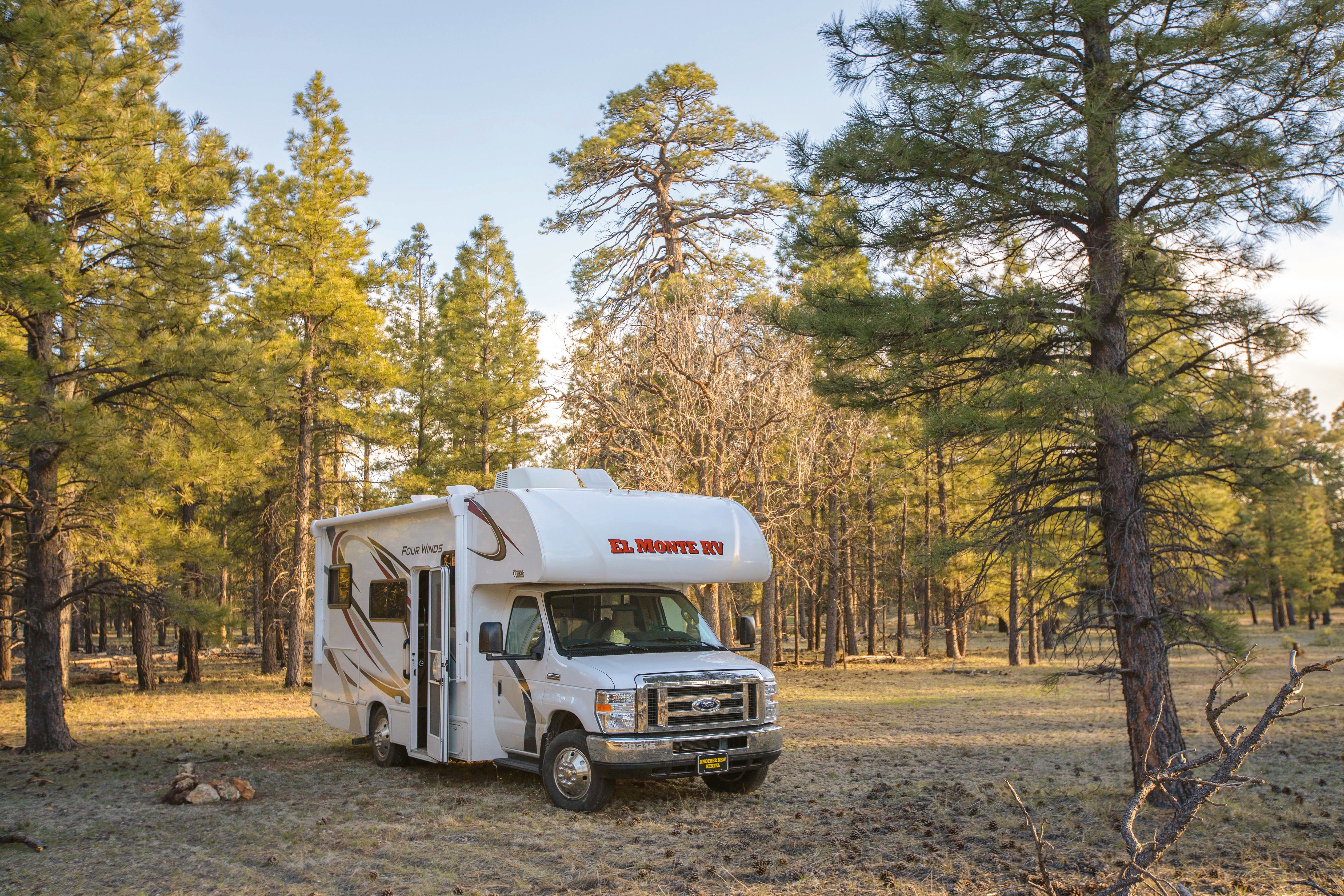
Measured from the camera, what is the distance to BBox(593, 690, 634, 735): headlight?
8.90 m

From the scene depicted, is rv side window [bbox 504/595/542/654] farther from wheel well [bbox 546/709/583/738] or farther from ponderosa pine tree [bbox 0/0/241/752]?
ponderosa pine tree [bbox 0/0/241/752]

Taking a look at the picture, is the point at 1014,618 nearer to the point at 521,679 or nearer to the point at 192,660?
the point at 521,679

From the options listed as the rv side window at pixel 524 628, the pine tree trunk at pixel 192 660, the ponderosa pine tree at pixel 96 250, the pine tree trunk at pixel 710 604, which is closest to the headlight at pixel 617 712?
the rv side window at pixel 524 628

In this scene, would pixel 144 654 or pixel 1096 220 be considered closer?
pixel 1096 220

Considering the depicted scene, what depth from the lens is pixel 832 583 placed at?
2780 cm

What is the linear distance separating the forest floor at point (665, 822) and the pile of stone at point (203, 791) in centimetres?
14

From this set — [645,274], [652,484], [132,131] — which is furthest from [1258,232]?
[645,274]

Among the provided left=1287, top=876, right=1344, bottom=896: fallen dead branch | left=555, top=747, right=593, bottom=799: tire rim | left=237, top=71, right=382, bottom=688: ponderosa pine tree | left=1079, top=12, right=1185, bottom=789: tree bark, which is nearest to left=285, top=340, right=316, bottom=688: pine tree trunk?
left=237, top=71, right=382, bottom=688: ponderosa pine tree

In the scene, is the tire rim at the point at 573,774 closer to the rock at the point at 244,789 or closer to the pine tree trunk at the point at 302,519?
the rock at the point at 244,789

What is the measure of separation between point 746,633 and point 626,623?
1723mm

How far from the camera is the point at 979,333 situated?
916 centimetres

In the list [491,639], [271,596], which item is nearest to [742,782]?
[491,639]

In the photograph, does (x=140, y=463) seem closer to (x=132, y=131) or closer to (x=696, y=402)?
(x=132, y=131)

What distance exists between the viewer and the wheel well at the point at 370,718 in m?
12.3
